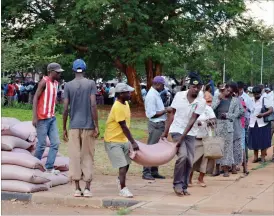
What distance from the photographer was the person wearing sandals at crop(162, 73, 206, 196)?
880cm

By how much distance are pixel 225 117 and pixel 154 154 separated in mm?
2492

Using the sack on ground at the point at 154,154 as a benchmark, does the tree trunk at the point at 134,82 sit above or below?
above

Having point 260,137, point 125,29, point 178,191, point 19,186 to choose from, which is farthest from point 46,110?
point 125,29

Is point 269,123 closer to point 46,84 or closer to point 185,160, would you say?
point 185,160

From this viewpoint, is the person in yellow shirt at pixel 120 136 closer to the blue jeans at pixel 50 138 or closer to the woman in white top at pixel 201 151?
the blue jeans at pixel 50 138

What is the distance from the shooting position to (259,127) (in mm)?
13664

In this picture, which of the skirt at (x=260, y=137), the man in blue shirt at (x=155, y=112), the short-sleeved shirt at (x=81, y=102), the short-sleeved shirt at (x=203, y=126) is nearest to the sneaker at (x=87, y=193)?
the short-sleeved shirt at (x=81, y=102)

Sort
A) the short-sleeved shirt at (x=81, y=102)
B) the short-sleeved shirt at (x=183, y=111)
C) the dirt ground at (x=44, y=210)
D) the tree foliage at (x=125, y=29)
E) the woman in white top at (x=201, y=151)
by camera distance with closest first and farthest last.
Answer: the dirt ground at (x=44, y=210) → the short-sleeved shirt at (x=81, y=102) → the short-sleeved shirt at (x=183, y=111) → the woman in white top at (x=201, y=151) → the tree foliage at (x=125, y=29)

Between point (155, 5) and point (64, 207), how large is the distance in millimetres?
22574

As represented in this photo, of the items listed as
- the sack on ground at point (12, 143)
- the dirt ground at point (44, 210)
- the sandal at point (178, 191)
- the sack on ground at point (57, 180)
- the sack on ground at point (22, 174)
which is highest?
the sack on ground at point (12, 143)

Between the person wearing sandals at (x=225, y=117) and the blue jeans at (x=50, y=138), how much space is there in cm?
303

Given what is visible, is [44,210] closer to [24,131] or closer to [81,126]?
[81,126]

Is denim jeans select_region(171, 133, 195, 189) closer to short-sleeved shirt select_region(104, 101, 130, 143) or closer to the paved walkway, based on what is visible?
the paved walkway

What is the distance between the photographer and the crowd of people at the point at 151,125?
8.23 m
